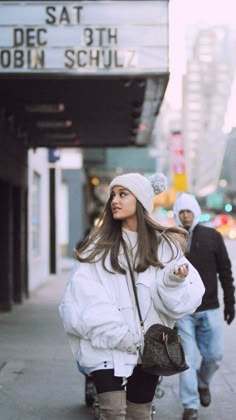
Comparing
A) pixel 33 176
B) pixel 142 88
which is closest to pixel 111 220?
pixel 142 88

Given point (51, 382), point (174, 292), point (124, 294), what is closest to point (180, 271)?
point (174, 292)

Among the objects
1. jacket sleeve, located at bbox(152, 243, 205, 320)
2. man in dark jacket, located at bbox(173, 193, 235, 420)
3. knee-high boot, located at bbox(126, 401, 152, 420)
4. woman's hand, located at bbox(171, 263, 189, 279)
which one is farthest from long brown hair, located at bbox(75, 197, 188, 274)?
man in dark jacket, located at bbox(173, 193, 235, 420)

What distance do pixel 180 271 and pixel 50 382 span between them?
166 inches

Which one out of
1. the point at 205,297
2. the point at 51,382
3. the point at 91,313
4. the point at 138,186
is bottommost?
the point at 51,382

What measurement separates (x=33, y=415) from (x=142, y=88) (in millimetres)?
5639

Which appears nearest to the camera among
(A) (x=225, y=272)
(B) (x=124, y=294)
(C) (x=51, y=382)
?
(B) (x=124, y=294)

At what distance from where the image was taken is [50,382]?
7.15m

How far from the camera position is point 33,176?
18781mm

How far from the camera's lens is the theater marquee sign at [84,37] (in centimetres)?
852

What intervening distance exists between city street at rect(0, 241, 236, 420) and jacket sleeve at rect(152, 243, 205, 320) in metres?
2.67

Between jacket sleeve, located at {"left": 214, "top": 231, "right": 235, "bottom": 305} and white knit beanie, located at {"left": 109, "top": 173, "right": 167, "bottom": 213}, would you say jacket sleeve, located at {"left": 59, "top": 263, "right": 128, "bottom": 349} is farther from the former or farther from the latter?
jacket sleeve, located at {"left": 214, "top": 231, "right": 235, "bottom": 305}

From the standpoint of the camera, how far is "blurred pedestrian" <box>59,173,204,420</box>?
338 centimetres

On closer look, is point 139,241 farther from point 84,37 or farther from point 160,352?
point 84,37

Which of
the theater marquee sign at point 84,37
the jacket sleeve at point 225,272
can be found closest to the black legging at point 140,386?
the jacket sleeve at point 225,272
